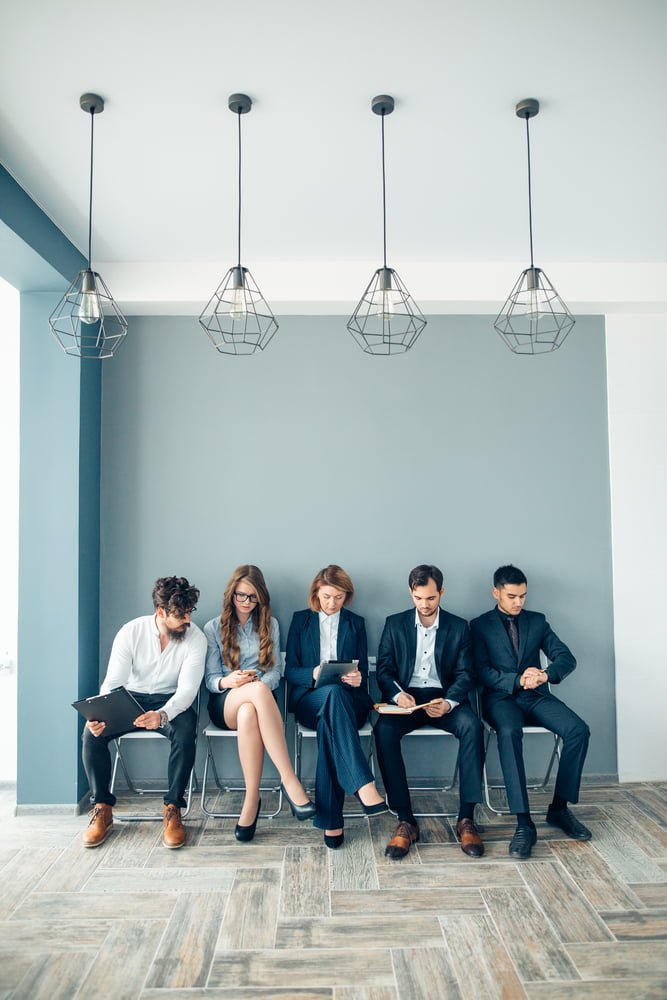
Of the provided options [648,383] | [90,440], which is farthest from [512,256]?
[90,440]

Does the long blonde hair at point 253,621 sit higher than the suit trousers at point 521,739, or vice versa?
the long blonde hair at point 253,621

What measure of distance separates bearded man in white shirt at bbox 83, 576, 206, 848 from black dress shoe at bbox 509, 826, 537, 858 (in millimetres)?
1631

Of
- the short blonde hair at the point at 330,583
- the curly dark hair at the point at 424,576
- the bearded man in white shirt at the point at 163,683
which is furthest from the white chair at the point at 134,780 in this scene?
the curly dark hair at the point at 424,576

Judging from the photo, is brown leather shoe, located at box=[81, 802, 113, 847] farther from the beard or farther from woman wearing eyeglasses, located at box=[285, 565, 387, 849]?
woman wearing eyeglasses, located at box=[285, 565, 387, 849]

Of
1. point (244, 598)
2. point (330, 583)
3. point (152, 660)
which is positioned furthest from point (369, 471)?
point (152, 660)

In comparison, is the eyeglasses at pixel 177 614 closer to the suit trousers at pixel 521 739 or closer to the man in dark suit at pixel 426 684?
the man in dark suit at pixel 426 684

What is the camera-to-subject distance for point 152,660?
382 centimetres

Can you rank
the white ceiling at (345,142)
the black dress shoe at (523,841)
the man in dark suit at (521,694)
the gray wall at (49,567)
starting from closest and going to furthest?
the white ceiling at (345,142)
the black dress shoe at (523,841)
the man in dark suit at (521,694)
the gray wall at (49,567)

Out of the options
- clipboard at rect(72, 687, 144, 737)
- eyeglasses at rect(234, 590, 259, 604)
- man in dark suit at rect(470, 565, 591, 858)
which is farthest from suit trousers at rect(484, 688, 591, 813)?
clipboard at rect(72, 687, 144, 737)

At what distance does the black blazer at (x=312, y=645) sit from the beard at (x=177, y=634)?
0.61 metres

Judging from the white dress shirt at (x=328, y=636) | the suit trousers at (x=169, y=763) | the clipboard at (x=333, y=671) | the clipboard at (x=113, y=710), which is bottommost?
the suit trousers at (x=169, y=763)

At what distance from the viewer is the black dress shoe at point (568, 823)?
3.44 m

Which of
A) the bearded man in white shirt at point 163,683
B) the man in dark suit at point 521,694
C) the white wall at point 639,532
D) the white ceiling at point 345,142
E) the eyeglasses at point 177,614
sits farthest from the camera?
the white wall at point 639,532

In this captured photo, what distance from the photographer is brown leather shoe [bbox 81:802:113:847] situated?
3389 mm
